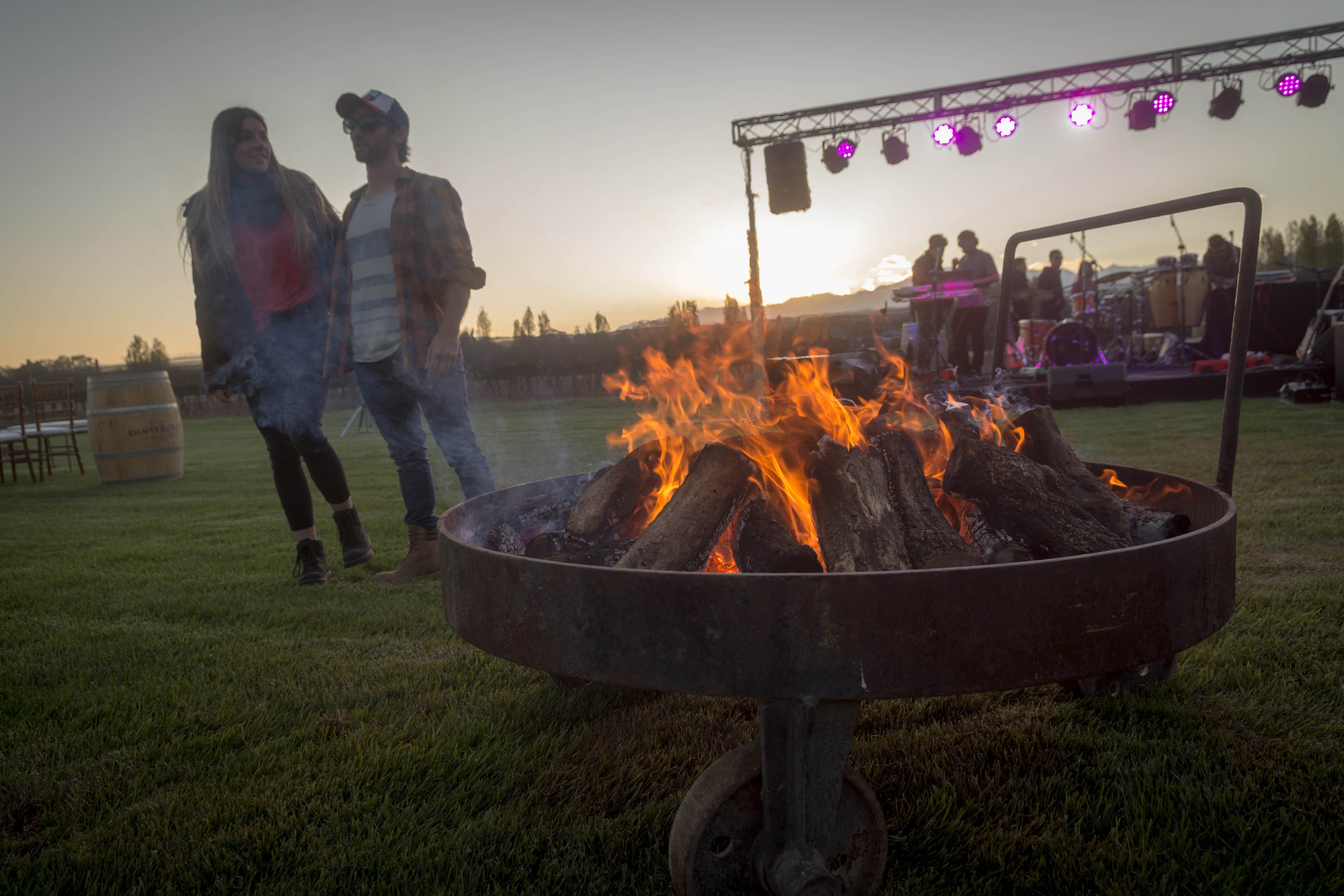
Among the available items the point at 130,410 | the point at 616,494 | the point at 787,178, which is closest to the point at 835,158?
the point at 787,178

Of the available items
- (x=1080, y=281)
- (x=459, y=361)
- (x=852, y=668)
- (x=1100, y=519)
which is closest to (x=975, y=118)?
(x=1080, y=281)

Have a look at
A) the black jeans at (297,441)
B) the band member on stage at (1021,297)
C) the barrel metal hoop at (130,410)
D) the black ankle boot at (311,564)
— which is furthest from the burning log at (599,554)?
the band member on stage at (1021,297)

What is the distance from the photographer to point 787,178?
592 inches

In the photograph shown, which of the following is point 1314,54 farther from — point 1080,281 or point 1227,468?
point 1227,468

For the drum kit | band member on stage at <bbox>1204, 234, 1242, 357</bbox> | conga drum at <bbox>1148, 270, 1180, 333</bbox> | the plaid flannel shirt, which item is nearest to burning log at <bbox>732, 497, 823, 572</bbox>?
the plaid flannel shirt

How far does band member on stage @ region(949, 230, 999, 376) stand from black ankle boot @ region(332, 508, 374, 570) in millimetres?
9530

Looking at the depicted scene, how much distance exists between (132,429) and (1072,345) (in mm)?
13490

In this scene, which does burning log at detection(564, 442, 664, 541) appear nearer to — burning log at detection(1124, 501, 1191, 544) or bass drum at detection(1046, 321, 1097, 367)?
burning log at detection(1124, 501, 1191, 544)

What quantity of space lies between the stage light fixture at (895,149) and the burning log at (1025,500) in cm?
1428

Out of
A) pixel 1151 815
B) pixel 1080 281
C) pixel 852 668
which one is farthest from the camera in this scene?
pixel 1080 281

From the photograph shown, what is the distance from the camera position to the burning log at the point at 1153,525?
1.62 metres

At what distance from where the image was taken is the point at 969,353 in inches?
464

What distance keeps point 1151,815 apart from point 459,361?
3145 mm

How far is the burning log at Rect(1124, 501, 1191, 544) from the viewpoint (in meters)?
1.62
